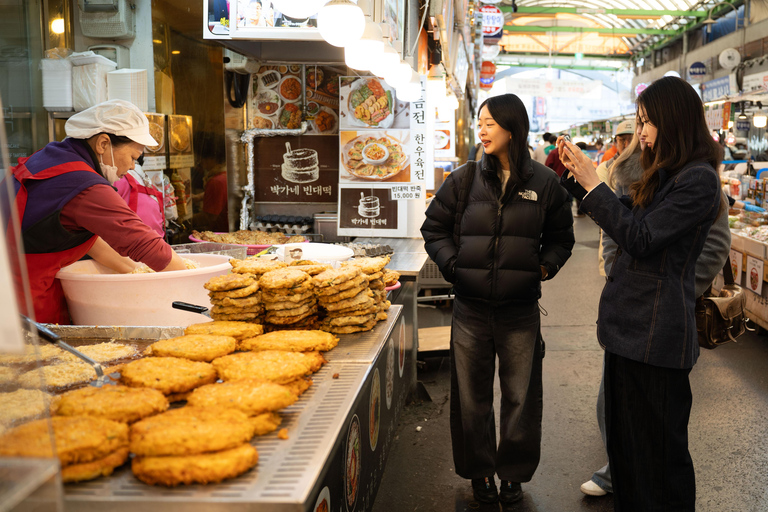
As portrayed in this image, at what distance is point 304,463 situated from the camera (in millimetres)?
1673

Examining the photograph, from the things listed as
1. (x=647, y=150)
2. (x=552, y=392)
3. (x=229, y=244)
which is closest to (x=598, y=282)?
(x=552, y=392)

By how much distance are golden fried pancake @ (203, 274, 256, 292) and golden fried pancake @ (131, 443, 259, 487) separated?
1228 mm

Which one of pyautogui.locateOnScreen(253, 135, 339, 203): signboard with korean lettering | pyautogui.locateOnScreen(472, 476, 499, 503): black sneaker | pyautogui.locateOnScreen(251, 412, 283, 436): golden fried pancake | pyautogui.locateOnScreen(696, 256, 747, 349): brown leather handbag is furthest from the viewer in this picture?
pyautogui.locateOnScreen(253, 135, 339, 203): signboard with korean lettering

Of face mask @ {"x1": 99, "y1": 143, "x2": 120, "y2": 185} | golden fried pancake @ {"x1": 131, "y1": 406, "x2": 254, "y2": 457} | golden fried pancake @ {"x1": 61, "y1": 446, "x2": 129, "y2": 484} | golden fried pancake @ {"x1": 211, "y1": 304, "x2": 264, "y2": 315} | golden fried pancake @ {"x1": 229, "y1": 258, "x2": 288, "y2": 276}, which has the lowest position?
golden fried pancake @ {"x1": 61, "y1": 446, "x2": 129, "y2": 484}

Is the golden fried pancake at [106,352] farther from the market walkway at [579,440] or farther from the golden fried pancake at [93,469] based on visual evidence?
the market walkway at [579,440]

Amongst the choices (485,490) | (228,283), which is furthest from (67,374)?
(485,490)

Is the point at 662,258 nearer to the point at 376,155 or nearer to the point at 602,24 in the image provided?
the point at 376,155

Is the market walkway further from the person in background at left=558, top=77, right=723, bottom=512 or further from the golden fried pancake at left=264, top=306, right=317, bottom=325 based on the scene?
the golden fried pancake at left=264, top=306, right=317, bottom=325

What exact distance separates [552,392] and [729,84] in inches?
698

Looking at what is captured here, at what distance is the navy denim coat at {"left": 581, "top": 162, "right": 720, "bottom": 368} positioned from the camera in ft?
9.11

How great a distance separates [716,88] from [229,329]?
874 inches

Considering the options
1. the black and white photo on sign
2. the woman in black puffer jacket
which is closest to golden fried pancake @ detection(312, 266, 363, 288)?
the woman in black puffer jacket

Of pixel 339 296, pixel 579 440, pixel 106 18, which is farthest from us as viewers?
pixel 106 18

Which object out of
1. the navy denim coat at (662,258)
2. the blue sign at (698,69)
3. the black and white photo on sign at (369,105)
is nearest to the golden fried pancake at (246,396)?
the navy denim coat at (662,258)
